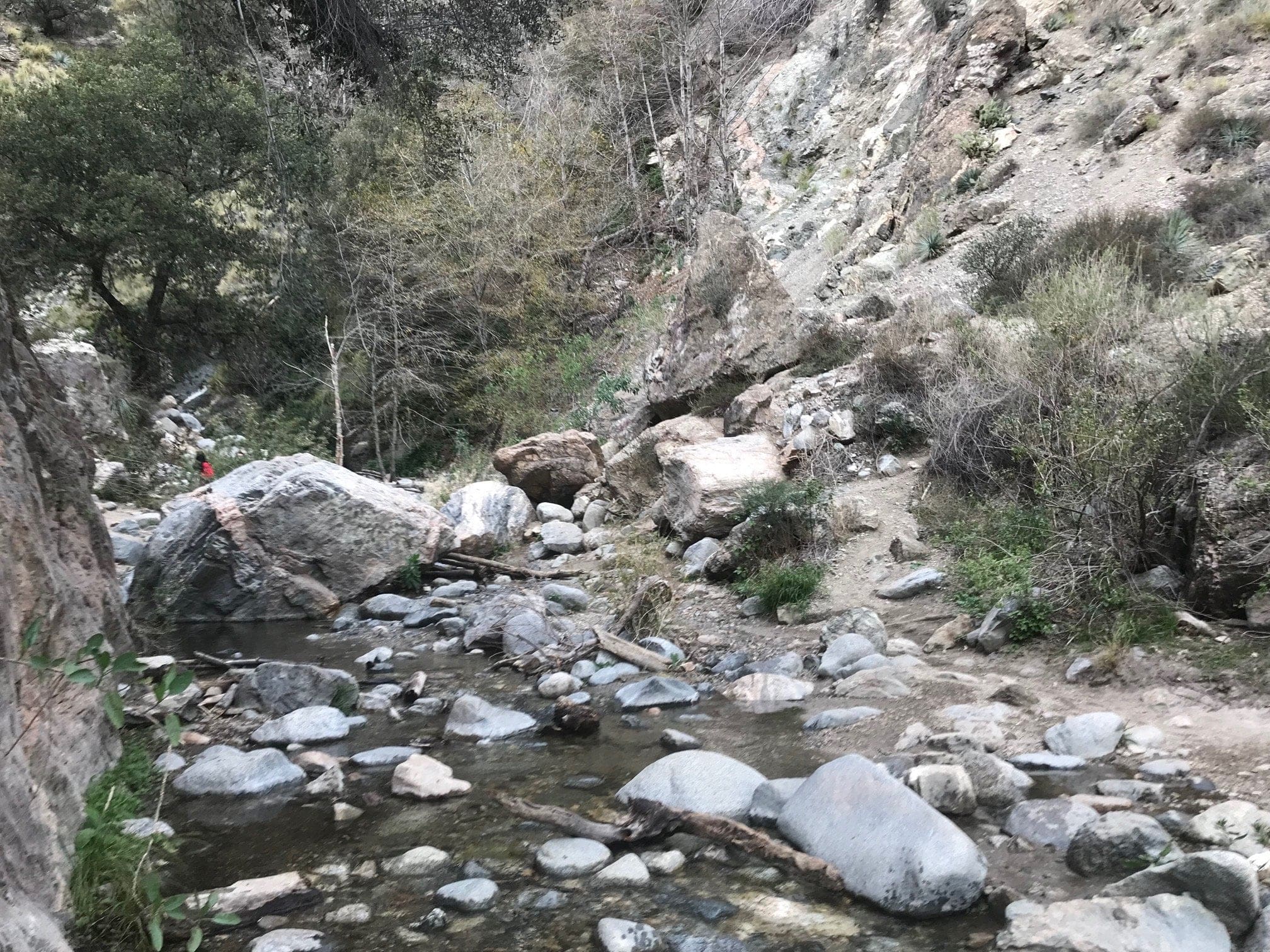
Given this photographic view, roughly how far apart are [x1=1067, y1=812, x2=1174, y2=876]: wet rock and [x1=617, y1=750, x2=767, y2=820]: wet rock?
117 cm

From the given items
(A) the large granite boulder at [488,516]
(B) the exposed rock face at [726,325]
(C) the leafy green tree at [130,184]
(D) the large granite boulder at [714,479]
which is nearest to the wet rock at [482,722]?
(D) the large granite boulder at [714,479]

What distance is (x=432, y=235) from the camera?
1834cm

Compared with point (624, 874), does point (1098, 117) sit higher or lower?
higher

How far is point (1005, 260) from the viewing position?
10500 millimetres

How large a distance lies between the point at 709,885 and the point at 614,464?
26.0 ft

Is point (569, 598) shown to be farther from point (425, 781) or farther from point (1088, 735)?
point (1088, 735)

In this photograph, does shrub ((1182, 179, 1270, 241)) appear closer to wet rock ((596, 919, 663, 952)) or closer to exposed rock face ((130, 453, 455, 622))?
exposed rock face ((130, 453, 455, 622))

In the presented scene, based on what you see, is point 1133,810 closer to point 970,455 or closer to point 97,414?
point 970,455

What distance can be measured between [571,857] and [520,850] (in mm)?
242

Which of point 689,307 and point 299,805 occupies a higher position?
point 689,307

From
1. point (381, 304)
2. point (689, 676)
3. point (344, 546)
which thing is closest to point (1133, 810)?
point (689, 676)

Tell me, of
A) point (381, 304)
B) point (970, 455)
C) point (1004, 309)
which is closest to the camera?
point (970, 455)

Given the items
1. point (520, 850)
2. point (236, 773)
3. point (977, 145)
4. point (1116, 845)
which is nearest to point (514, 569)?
point (236, 773)

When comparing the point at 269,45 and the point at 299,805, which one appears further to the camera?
the point at 269,45
